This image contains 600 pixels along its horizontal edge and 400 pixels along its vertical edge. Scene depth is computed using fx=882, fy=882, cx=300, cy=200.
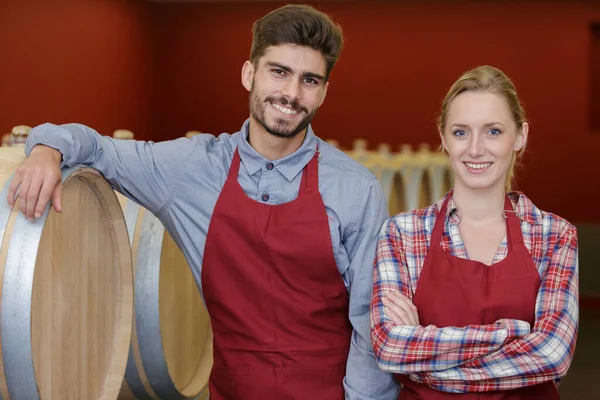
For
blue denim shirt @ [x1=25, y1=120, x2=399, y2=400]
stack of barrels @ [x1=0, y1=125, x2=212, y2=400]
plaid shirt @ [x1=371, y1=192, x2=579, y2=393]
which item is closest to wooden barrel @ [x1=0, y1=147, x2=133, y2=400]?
stack of barrels @ [x1=0, y1=125, x2=212, y2=400]

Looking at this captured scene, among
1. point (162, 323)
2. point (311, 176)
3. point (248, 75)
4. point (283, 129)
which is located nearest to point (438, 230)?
point (311, 176)

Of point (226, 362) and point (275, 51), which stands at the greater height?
point (275, 51)

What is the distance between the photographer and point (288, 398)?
2406 mm

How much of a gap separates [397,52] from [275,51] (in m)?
8.52

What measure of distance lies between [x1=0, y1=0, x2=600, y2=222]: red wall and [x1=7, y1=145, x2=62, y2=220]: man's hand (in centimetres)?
771

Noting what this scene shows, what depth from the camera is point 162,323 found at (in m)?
3.27

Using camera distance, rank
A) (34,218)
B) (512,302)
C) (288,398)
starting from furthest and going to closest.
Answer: (288,398)
(512,302)
(34,218)

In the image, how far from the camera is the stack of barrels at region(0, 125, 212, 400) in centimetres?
196

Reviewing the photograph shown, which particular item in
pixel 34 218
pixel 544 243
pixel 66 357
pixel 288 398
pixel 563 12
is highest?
pixel 563 12

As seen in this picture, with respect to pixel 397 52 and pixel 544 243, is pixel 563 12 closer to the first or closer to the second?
pixel 397 52

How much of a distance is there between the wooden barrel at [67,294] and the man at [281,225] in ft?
0.50

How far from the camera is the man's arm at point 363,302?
2.37 meters

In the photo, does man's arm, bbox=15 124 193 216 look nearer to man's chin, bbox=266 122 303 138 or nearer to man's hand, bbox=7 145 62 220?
man's hand, bbox=7 145 62 220

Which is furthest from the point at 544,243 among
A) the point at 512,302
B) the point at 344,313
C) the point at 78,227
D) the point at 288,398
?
the point at 78,227
